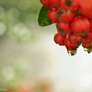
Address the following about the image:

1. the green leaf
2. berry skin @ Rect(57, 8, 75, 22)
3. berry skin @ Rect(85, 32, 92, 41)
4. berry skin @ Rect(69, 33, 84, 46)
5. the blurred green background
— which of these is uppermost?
the blurred green background

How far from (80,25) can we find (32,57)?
7978 mm

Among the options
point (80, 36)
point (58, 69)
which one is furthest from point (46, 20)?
point (58, 69)

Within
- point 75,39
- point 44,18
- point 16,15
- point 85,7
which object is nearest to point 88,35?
point 75,39

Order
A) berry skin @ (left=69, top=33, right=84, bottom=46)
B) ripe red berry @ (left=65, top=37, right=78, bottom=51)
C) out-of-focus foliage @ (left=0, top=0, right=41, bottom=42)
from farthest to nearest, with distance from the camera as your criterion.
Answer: out-of-focus foliage @ (left=0, top=0, right=41, bottom=42) < ripe red berry @ (left=65, top=37, right=78, bottom=51) < berry skin @ (left=69, top=33, right=84, bottom=46)

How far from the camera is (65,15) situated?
0.92 meters

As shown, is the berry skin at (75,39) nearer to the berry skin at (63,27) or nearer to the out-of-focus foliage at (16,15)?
the berry skin at (63,27)

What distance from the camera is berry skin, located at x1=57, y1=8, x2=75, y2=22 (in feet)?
3.00

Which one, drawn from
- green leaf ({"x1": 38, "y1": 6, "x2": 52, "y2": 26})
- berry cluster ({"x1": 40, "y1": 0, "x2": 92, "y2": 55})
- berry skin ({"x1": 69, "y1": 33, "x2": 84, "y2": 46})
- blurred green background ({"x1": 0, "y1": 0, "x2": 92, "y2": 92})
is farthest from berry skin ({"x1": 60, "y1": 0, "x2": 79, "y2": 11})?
blurred green background ({"x1": 0, "y1": 0, "x2": 92, "y2": 92})

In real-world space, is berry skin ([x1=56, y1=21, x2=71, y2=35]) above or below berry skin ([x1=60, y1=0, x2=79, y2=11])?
below

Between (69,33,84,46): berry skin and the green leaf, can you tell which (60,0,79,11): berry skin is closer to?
(69,33,84,46): berry skin

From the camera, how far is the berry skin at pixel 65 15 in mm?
913

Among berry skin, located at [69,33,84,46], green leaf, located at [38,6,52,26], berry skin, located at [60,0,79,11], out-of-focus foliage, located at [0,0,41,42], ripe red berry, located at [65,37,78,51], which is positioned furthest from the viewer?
out-of-focus foliage, located at [0,0,41,42]

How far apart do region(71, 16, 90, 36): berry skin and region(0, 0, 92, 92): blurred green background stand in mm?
5255

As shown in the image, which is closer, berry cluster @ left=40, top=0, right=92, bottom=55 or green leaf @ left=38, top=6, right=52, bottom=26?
berry cluster @ left=40, top=0, right=92, bottom=55
